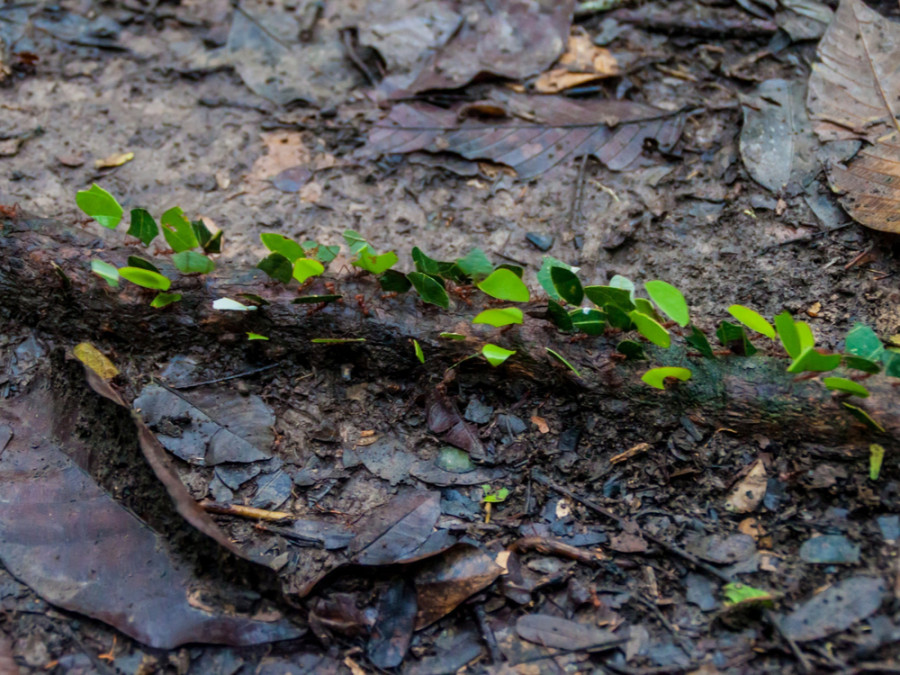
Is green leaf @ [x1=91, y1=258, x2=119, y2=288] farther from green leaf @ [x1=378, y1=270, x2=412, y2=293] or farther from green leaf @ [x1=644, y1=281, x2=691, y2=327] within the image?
green leaf @ [x1=644, y1=281, x2=691, y2=327]

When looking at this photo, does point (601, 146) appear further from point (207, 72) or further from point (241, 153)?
point (207, 72)

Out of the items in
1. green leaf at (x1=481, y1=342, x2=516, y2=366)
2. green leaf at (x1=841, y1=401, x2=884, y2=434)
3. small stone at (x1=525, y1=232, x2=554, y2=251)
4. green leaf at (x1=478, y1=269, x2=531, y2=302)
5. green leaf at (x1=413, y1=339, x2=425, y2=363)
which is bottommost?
green leaf at (x1=413, y1=339, x2=425, y2=363)

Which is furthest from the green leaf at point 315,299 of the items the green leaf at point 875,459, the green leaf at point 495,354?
the green leaf at point 875,459

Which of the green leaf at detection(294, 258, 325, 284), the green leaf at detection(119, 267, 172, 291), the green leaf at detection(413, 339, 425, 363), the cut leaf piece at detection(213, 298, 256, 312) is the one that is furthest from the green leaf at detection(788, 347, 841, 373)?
the green leaf at detection(119, 267, 172, 291)

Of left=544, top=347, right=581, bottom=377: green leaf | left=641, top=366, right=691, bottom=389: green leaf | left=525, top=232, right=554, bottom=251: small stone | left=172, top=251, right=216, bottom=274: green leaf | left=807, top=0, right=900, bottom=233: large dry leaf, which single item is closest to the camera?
left=641, top=366, right=691, bottom=389: green leaf

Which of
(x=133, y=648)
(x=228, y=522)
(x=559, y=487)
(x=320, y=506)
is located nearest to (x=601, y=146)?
(x=559, y=487)

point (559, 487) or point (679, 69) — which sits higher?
point (679, 69)
